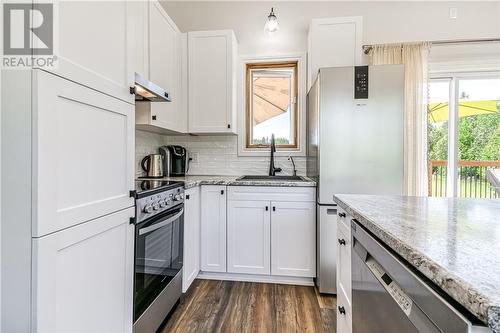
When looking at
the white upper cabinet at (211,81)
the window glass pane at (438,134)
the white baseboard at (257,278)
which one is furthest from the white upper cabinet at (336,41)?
the white baseboard at (257,278)

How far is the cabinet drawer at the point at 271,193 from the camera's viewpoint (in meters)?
2.25

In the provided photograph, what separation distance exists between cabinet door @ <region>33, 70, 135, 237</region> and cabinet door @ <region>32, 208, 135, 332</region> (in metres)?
0.06

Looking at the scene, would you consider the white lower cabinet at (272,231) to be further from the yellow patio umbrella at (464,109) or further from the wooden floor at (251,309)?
the yellow patio umbrella at (464,109)

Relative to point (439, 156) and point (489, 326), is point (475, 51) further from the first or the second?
point (489, 326)

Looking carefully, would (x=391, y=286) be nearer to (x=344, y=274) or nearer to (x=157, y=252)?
(x=344, y=274)

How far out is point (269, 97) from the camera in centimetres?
301

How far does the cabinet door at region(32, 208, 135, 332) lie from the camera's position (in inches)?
33.1

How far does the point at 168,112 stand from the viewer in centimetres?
232

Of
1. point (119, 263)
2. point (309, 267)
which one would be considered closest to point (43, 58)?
point (119, 263)

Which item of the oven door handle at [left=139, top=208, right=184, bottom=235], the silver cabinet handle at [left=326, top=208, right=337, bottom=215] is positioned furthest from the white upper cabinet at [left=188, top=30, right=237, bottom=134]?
the silver cabinet handle at [left=326, top=208, right=337, bottom=215]

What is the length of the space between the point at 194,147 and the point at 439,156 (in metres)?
2.70

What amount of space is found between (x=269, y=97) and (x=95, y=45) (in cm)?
213

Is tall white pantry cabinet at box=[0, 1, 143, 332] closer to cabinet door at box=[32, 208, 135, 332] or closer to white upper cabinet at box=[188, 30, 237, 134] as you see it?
cabinet door at box=[32, 208, 135, 332]

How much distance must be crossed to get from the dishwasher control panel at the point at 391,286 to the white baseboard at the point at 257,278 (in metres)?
1.55
